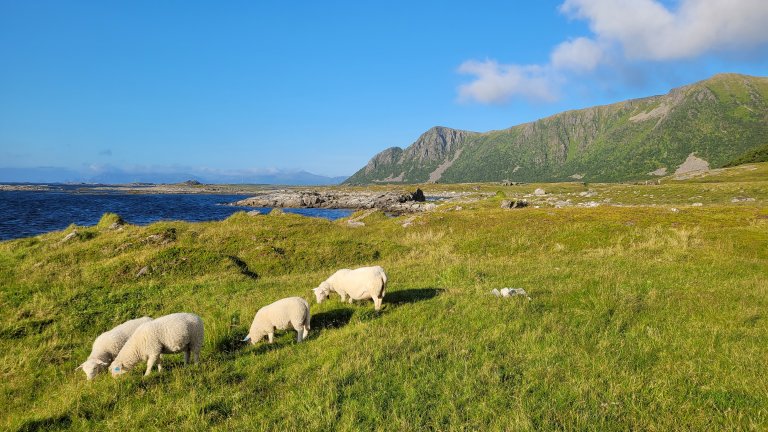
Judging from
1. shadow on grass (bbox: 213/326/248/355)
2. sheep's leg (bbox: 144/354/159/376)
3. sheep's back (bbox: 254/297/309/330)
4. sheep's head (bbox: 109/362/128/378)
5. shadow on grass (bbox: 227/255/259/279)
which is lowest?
shadow on grass (bbox: 227/255/259/279)

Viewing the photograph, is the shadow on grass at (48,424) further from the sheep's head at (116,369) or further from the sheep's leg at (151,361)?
the sheep's leg at (151,361)

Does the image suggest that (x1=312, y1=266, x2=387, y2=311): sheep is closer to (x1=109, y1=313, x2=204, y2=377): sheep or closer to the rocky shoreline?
(x1=109, y1=313, x2=204, y2=377): sheep

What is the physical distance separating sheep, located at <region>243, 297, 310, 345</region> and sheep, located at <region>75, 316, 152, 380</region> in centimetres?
303

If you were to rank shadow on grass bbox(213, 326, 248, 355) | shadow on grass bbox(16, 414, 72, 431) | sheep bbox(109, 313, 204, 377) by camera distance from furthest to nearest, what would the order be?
1. shadow on grass bbox(213, 326, 248, 355)
2. sheep bbox(109, 313, 204, 377)
3. shadow on grass bbox(16, 414, 72, 431)

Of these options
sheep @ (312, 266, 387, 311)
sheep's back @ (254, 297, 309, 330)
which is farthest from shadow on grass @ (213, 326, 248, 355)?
sheep @ (312, 266, 387, 311)

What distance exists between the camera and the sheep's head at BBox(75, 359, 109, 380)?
880 centimetres

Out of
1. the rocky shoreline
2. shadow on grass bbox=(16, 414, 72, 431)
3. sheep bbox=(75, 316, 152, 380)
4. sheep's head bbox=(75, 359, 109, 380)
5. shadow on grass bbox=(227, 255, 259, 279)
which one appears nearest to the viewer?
shadow on grass bbox=(16, 414, 72, 431)

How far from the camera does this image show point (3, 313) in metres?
15.1

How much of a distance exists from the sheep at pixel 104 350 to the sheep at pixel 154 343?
340 millimetres

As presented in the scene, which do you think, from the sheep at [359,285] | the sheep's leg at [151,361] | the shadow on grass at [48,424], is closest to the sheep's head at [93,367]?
the sheep's leg at [151,361]

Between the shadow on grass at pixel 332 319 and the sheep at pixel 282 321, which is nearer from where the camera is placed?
the sheep at pixel 282 321

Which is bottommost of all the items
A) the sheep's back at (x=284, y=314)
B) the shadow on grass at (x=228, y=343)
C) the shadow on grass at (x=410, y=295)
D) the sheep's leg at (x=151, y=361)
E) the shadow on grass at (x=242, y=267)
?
the shadow on grass at (x=242, y=267)

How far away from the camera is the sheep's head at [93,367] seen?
880 cm

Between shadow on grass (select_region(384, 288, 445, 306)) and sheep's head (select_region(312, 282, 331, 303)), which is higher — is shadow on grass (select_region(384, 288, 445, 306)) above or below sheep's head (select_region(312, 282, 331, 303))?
below
